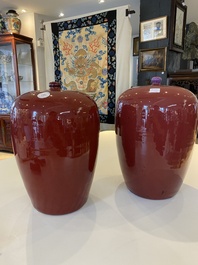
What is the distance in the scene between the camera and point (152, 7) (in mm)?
2436

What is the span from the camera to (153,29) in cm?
246

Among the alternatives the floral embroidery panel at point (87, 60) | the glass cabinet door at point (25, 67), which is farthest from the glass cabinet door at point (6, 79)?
the floral embroidery panel at point (87, 60)

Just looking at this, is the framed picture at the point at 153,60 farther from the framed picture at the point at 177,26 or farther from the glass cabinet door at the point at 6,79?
the glass cabinet door at the point at 6,79

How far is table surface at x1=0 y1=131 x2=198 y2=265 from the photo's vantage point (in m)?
0.40

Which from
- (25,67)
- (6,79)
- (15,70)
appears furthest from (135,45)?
(6,79)

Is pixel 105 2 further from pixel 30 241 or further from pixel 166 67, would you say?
pixel 30 241

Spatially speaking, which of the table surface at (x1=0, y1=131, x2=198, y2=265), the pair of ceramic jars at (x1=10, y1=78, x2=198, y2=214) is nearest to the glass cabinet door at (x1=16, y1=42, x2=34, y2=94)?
the table surface at (x1=0, y1=131, x2=198, y2=265)

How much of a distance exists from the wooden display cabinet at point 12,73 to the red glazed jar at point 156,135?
2709 millimetres

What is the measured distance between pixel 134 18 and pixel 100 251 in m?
3.54

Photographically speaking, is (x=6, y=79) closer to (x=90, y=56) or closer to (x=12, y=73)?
(x=12, y=73)

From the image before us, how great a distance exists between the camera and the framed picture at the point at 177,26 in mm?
2321

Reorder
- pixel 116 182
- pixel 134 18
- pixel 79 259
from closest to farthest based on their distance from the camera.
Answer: pixel 79 259, pixel 116 182, pixel 134 18

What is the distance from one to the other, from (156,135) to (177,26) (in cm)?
244

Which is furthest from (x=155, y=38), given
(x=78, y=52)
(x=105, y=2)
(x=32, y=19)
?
(x=32, y=19)
